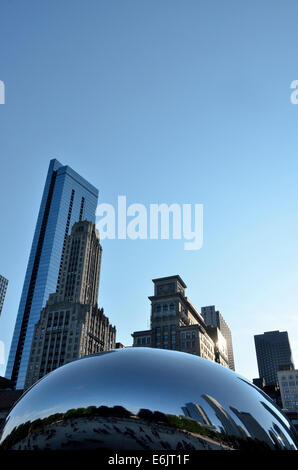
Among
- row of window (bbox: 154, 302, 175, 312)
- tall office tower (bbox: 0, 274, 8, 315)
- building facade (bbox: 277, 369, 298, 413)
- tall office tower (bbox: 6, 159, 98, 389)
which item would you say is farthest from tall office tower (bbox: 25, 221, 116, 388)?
tall office tower (bbox: 0, 274, 8, 315)

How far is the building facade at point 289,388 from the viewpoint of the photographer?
4299 inches

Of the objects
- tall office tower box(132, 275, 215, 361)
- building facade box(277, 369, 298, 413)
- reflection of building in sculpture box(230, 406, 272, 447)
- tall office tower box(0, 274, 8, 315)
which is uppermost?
tall office tower box(0, 274, 8, 315)

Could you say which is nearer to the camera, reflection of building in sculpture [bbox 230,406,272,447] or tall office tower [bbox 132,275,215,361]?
reflection of building in sculpture [bbox 230,406,272,447]

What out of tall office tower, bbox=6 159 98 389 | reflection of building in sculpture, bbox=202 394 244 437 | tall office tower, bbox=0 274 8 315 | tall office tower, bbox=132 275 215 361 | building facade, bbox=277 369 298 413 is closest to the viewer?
reflection of building in sculpture, bbox=202 394 244 437

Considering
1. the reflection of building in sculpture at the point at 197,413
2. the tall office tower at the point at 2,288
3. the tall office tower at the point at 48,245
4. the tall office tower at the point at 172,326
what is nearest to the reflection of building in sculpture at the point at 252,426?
the reflection of building in sculpture at the point at 197,413

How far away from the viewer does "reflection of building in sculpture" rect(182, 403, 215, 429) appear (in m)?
2.90

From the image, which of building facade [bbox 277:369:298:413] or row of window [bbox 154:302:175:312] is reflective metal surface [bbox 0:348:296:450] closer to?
row of window [bbox 154:302:175:312]

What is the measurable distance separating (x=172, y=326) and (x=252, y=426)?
8223cm

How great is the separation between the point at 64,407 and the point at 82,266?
124884 millimetres

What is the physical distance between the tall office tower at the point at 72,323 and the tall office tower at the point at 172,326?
19361mm

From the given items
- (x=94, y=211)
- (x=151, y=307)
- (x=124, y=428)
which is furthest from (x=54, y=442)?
(x=94, y=211)

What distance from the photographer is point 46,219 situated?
A: 16275 centimetres

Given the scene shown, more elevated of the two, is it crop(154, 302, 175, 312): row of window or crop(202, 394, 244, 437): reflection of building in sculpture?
crop(154, 302, 175, 312): row of window

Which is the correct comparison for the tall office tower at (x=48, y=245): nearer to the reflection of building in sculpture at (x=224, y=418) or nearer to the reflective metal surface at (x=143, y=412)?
the reflective metal surface at (x=143, y=412)
